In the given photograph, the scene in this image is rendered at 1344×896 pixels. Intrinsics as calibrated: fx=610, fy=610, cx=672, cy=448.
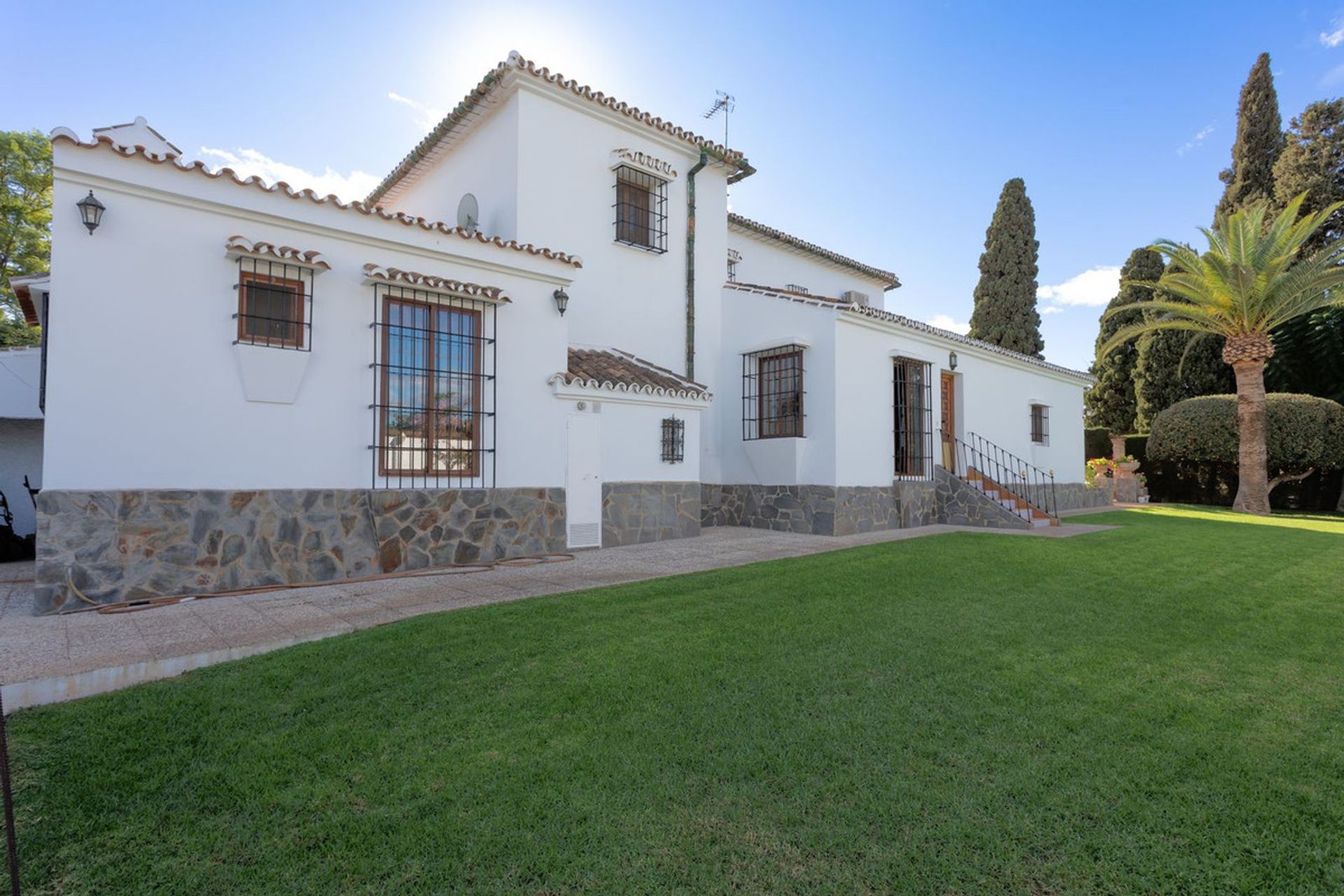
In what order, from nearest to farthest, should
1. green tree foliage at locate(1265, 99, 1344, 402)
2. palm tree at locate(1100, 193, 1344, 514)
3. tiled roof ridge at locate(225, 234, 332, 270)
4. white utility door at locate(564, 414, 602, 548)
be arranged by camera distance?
tiled roof ridge at locate(225, 234, 332, 270) → white utility door at locate(564, 414, 602, 548) → palm tree at locate(1100, 193, 1344, 514) → green tree foliage at locate(1265, 99, 1344, 402)

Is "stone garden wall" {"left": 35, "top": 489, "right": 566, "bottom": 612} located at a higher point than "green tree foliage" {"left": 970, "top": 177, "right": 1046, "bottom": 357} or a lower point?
lower

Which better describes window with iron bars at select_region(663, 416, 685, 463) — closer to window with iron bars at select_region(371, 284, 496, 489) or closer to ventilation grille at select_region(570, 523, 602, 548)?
ventilation grille at select_region(570, 523, 602, 548)

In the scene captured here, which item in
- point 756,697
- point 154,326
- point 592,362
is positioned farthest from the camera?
point 592,362

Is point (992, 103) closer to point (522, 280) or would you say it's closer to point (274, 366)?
point (522, 280)

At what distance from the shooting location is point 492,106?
990cm

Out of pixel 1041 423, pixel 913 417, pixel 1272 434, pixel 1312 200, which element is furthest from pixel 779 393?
pixel 1312 200

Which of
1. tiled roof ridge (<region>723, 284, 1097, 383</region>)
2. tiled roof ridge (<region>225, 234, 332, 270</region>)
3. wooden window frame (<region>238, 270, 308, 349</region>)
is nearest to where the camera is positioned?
tiled roof ridge (<region>225, 234, 332, 270</region>)

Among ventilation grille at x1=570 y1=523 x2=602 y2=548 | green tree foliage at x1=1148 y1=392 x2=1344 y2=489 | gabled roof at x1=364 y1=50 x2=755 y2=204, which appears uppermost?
gabled roof at x1=364 y1=50 x2=755 y2=204

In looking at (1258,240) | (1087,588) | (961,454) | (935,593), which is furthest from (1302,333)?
(935,593)

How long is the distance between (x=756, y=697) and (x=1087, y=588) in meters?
4.01

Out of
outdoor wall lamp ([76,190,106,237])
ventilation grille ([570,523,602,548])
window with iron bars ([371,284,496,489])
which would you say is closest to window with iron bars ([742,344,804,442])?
ventilation grille ([570,523,602,548])

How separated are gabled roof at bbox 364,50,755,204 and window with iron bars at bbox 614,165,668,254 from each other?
914 millimetres

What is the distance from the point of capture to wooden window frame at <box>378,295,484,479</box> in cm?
666

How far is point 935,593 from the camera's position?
16.7 feet
